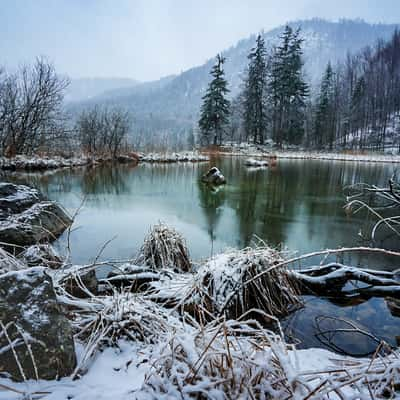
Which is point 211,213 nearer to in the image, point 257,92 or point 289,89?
point 257,92

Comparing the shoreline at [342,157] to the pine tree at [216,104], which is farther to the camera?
the pine tree at [216,104]

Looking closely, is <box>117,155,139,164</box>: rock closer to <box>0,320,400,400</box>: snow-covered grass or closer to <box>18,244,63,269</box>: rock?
<box>18,244,63,269</box>: rock

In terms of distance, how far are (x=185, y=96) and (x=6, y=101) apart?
4886 inches

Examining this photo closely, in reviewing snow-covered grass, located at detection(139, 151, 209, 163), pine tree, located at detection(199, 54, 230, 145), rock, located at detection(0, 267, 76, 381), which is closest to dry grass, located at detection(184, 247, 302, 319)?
rock, located at detection(0, 267, 76, 381)

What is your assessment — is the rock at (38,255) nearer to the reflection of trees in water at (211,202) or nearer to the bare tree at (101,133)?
the reflection of trees in water at (211,202)

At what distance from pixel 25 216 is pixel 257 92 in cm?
3445

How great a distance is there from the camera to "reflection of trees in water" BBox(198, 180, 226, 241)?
579cm

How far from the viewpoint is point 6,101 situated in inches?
543

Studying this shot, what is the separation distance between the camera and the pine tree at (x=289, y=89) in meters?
32.7

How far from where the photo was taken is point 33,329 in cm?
122

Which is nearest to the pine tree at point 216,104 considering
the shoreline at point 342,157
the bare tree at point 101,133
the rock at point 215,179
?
the shoreline at point 342,157

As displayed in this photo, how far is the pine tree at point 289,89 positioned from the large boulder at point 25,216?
31902 mm

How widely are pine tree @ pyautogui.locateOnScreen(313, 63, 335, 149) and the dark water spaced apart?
2656 cm

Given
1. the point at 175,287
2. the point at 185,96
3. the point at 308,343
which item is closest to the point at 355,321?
the point at 308,343
